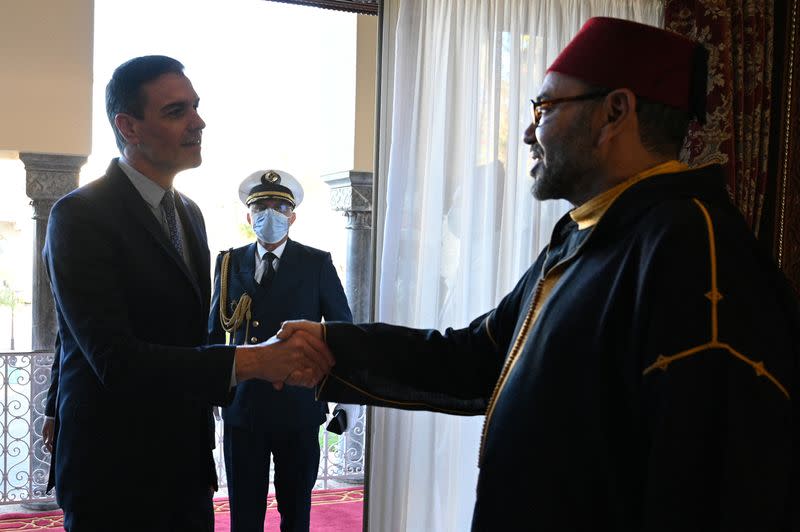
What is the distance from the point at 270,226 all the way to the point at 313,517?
76.5 inches

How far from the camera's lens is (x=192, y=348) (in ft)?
5.93

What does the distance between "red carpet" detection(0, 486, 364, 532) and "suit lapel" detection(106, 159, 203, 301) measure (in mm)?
→ 2649

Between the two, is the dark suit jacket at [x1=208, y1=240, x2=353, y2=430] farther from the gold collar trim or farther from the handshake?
the gold collar trim

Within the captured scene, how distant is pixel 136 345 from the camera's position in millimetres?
1730

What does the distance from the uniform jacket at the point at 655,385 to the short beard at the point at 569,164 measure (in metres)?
0.11

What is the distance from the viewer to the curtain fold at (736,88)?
327 centimetres

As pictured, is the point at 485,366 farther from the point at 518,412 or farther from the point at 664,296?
the point at 664,296

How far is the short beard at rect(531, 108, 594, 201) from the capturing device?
1469 millimetres

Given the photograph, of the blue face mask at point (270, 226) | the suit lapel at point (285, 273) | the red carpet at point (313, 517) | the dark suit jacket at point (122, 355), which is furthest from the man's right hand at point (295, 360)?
the red carpet at point (313, 517)

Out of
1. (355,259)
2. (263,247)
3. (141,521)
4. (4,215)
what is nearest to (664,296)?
(141,521)

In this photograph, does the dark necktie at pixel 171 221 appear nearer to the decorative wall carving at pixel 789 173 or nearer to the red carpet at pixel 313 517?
the red carpet at pixel 313 517

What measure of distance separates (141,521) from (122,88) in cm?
106

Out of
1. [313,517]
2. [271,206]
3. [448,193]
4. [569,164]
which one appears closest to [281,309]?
[271,206]

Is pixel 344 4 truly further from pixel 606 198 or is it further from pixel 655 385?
pixel 655 385
